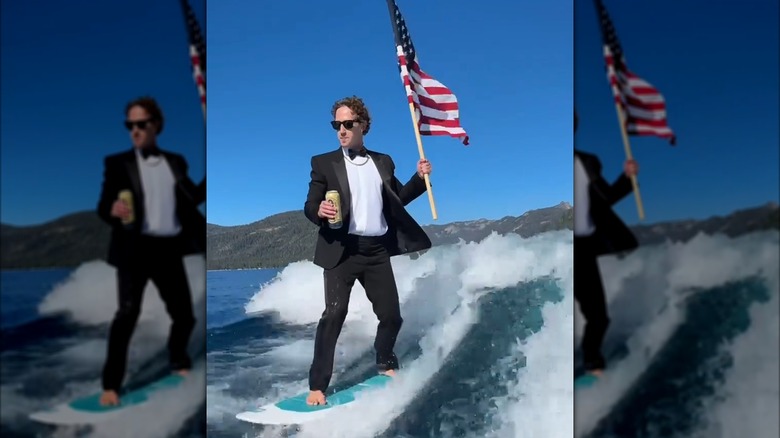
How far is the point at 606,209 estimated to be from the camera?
14.7 ft

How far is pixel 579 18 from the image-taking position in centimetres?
456

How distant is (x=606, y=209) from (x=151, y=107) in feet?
10.8

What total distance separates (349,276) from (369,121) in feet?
4.01

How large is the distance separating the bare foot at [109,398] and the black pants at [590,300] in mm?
3300

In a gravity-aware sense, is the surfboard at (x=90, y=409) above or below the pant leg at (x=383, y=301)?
below

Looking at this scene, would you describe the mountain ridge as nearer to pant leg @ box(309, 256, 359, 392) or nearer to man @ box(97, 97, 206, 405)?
pant leg @ box(309, 256, 359, 392)

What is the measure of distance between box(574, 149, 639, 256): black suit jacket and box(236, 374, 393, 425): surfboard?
6.33ft

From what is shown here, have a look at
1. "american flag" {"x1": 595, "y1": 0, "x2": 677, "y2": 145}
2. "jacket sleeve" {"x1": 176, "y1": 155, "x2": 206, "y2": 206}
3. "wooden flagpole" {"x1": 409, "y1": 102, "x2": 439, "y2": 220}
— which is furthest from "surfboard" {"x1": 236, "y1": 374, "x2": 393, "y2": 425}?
"american flag" {"x1": 595, "y1": 0, "x2": 677, "y2": 145}

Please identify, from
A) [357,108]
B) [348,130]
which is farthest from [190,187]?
[357,108]

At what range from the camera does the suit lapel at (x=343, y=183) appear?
4.70m

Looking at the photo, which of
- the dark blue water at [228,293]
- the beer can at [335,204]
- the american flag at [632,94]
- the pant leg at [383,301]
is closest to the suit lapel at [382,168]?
the beer can at [335,204]

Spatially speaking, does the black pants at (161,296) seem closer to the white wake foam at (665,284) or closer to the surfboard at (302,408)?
the surfboard at (302,408)

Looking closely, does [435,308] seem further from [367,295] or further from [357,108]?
[357,108]

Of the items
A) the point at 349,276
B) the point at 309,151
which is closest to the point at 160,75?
the point at 309,151
